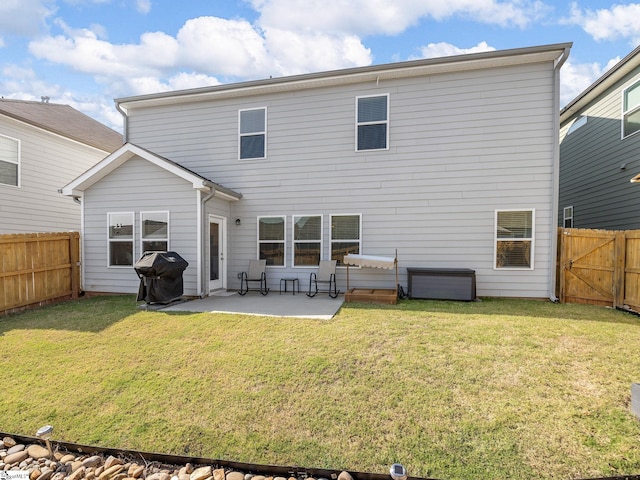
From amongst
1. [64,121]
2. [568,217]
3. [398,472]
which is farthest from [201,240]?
[568,217]

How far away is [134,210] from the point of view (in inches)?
306

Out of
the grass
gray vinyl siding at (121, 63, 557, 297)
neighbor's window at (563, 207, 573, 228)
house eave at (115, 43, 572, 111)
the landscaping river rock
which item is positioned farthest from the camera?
neighbor's window at (563, 207, 573, 228)

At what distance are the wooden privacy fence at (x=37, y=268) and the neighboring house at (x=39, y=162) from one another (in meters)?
2.23

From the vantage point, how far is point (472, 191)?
730 cm

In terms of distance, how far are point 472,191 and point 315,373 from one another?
Answer: 239 inches

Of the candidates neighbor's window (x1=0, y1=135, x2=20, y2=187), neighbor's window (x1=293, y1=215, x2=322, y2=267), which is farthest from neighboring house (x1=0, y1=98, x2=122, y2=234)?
neighbor's window (x1=293, y1=215, x2=322, y2=267)

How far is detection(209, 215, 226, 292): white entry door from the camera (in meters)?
7.83

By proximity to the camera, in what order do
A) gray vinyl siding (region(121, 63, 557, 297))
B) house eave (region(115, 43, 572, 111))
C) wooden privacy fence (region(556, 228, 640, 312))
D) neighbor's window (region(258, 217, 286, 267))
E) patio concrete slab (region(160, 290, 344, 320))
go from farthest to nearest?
neighbor's window (region(258, 217, 286, 267)) → gray vinyl siding (region(121, 63, 557, 297)) → house eave (region(115, 43, 572, 111)) → wooden privacy fence (region(556, 228, 640, 312)) → patio concrete slab (region(160, 290, 344, 320))

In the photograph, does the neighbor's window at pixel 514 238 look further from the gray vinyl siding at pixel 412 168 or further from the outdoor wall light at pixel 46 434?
the outdoor wall light at pixel 46 434

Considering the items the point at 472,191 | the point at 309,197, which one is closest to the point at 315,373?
the point at 309,197

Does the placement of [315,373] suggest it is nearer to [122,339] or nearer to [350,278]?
[122,339]

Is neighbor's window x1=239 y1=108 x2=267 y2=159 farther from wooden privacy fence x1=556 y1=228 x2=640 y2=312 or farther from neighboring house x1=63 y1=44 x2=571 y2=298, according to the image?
wooden privacy fence x1=556 y1=228 x2=640 y2=312

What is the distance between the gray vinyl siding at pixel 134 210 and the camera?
7.40 metres

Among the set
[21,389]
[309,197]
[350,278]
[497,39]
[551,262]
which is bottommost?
[21,389]
